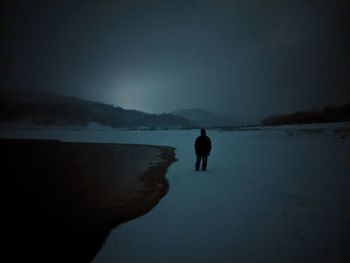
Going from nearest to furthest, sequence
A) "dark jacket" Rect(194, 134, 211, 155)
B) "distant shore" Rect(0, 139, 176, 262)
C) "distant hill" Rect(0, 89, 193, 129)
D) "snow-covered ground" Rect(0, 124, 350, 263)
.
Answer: "snow-covered ground" Rect(0, 124, 350, 263), "distant shore" Rect(0, 139, 176, 262), "dark jacket" Rect(194, 134, 211, 155), "distant hill" Rect(0, 89, 193, 129)

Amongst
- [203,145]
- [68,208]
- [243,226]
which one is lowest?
[68,208]

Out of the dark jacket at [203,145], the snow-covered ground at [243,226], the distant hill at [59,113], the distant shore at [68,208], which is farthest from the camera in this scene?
the distant hill at [59,113]

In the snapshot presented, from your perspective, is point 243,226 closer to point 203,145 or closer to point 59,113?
point 203,145

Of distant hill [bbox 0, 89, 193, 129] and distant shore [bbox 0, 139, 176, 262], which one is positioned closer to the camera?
distant shore [bbox 0, 139, 176, 262]

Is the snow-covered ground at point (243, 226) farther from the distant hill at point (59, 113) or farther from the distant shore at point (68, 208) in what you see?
the distant hill at point (59, 113)

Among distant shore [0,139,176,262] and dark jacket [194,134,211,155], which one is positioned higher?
dark jacket [194,134,211,155]

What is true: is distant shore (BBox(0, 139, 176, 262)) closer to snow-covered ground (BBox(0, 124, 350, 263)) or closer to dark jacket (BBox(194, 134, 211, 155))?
snow-covered ground (BBox(0, 124, 350, 263))

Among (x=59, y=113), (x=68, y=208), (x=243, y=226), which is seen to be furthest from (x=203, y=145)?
(x=59, y=113)

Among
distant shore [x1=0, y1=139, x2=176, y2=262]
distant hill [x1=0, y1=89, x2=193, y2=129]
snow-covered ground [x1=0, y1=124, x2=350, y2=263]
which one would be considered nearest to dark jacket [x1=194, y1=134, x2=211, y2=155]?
distant shore [x1=0, y1=139, x2=176, y2=262]

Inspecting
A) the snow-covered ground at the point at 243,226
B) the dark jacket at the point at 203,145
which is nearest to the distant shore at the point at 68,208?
the snow-covered ground at the point at 243,226

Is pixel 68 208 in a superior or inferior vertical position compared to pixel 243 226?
inferior

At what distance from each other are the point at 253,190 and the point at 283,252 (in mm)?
3197

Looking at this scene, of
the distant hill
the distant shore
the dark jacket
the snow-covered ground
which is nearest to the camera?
the snow-covered ground

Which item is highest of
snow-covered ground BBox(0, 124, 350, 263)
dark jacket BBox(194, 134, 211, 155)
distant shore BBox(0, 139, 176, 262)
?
dark jacket BBox(194, 134, 211, 155)
